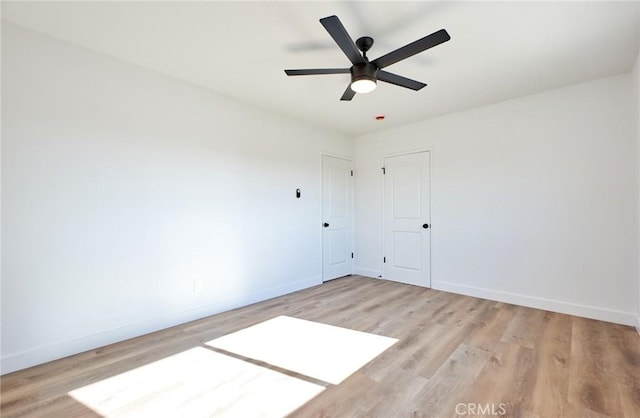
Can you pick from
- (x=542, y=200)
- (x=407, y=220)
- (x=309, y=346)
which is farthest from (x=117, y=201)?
(x=542, y=200)

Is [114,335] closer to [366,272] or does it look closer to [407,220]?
[366,272]

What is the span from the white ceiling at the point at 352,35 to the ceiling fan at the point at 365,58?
0.26 m

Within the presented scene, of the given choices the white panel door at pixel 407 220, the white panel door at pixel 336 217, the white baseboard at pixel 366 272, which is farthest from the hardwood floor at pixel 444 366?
the white baseboard at pixel 366 272

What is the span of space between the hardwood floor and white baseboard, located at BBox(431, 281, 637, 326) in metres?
0.11

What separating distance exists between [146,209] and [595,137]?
15.6 feet

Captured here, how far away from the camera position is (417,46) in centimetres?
187

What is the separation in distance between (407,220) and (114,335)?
3.98 meters

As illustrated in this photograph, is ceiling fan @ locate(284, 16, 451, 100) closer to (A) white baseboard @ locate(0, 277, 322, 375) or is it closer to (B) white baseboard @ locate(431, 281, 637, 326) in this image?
(A) white baseboard @ locate(0, 277, 322, 375)

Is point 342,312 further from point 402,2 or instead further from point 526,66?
point 526,66

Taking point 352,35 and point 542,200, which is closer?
point 352,35

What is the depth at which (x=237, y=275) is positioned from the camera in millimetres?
3477

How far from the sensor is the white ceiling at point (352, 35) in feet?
6.45

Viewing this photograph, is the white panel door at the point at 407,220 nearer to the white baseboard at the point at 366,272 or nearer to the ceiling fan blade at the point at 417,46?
the white baseboard at the point at 366,272

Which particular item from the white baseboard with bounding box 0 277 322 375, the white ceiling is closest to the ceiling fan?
the white ceiling
